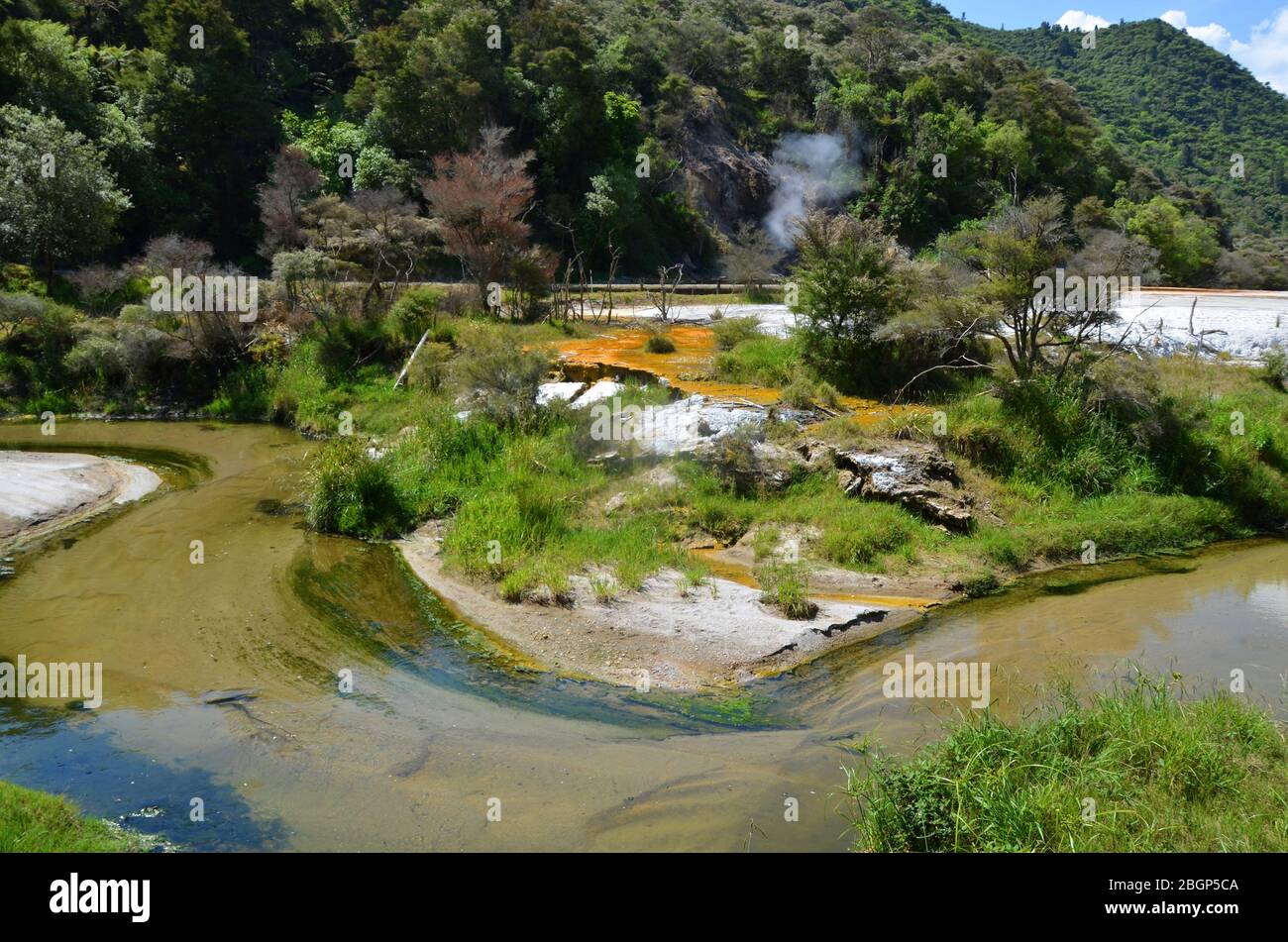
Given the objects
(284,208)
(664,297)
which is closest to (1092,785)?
(664,297)

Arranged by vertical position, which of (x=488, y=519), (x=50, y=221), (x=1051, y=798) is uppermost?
(x=50, y=221)

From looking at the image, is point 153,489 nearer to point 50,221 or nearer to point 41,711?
point 41,711

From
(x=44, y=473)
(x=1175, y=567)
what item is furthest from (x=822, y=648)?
(x=44, y=473)

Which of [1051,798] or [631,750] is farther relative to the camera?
[631,750]

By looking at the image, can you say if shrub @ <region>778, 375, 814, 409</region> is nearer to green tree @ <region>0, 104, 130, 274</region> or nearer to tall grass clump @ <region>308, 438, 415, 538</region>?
tall grass clump @ <region>308, 438, 415, 538</region>

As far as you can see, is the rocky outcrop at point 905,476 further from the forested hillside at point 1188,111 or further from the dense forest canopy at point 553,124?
the forested hillside at point 1188,111

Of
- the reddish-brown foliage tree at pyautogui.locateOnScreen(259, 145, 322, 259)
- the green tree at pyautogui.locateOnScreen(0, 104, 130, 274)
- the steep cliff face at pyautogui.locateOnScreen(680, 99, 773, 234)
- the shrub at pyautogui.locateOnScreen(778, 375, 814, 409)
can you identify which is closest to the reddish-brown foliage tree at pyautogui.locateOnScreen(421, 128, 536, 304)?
the reddish-brown foliage tree at pyautogui.locateOnScreen(259, 145, 322, 259)

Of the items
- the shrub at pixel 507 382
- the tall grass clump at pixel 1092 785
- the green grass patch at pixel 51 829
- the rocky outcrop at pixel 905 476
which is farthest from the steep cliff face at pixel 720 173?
the green grass patch at pixel 51 829
